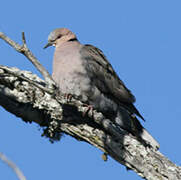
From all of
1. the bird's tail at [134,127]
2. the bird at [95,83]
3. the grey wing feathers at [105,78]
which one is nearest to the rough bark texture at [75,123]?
the bird's tail at [134,127]

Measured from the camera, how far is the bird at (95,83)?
423cm

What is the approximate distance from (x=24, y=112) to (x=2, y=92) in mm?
254

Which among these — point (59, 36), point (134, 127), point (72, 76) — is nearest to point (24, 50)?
point (72, 76)

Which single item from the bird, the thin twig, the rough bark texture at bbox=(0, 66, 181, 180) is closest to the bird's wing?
the bird

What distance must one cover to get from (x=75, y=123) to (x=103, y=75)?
4.81 ft

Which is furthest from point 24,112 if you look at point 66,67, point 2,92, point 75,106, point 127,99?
point 127,99

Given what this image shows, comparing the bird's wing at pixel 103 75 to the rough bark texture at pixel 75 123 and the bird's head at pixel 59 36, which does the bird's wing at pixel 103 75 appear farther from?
the rough bark texture at pixel 75 123

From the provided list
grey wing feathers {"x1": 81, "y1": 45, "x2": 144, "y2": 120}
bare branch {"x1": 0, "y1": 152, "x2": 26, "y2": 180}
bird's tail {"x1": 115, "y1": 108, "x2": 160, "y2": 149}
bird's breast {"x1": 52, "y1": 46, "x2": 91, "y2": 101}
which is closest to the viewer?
bare branch {"x1": 0, "y1": 152, "x2": 26, "y2": 180}

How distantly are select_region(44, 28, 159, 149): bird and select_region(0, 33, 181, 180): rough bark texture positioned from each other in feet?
2.47

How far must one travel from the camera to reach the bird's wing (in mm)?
4449

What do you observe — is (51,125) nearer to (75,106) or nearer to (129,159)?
(75,106)

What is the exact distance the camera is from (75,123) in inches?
126

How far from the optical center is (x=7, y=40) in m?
2.96

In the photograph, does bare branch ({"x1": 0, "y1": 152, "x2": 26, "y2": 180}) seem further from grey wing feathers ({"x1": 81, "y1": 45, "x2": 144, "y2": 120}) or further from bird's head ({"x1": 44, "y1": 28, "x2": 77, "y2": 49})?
bird's head ({"x1": 44, "y1": 28, "x2": 77, "y2": 49})
